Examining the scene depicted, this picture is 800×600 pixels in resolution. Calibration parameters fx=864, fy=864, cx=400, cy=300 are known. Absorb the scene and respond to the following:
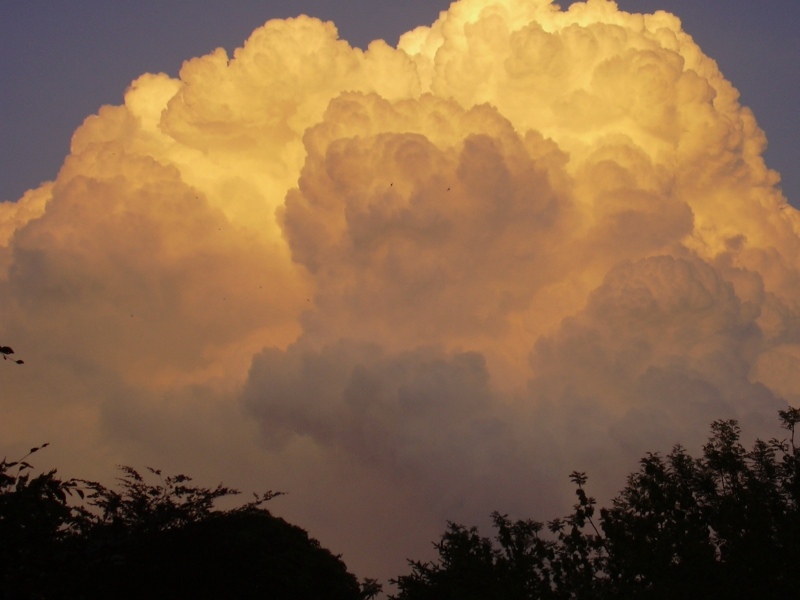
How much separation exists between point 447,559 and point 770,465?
13.0m

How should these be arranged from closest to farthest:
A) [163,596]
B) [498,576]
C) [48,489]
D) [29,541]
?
[48,489] → [29,541] → [163,596] → [498,576]

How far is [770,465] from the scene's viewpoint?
33469mm

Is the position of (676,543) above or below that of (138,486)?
below

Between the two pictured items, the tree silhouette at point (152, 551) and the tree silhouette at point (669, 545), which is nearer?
the tree silhouette at point (152, 551)

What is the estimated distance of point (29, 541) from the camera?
10641mm

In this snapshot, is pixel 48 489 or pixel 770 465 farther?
pixel 770 465

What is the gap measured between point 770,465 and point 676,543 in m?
6.19

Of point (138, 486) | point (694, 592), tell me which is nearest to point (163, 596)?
→ point (138, 486)

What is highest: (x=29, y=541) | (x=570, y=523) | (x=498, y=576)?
(x=570, y=523)

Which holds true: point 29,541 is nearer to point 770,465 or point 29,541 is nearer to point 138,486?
point 138,486

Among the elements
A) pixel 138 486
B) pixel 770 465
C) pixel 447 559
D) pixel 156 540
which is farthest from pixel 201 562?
pixel 770 465

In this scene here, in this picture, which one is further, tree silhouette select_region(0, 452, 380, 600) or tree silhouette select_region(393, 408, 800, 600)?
tree silhouette select_region(393, 408, 800, 600)

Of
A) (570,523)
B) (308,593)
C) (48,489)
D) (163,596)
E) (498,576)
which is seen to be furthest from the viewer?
(308,593)

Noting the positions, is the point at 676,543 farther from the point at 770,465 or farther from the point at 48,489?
the point at 48,489
